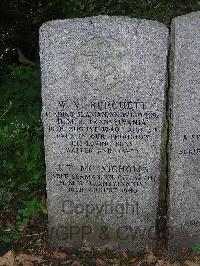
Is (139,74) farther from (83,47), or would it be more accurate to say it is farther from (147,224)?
(147,224)

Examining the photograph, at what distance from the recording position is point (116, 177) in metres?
4.15

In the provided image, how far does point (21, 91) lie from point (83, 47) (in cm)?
289

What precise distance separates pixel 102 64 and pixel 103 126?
55cm

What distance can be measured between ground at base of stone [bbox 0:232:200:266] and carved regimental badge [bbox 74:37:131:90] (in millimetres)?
1670

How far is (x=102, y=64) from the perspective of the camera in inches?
147

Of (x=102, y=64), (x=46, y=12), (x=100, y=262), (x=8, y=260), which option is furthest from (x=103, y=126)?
(x=46, y=12)

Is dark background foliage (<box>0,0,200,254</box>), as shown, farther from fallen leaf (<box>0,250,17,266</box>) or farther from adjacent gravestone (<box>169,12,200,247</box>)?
adjacent gravestone (<box>169,12,200,247</box>)

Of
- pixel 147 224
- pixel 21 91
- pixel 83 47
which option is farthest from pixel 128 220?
pixel 21 91

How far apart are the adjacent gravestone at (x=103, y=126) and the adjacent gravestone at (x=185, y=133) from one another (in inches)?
4.7

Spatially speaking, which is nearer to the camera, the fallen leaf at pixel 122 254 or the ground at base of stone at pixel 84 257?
the ground at base of stone at pixel 84 257

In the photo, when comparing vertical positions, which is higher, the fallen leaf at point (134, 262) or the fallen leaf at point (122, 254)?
the fallen leaf at point (122, 254)

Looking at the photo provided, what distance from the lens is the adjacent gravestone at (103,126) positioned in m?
3.67

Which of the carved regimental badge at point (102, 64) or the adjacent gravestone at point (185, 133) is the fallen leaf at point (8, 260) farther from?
the carved regimental badge at point (102, 64)

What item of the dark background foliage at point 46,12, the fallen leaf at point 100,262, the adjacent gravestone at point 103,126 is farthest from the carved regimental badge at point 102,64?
the dark background foliage at point 46,12
